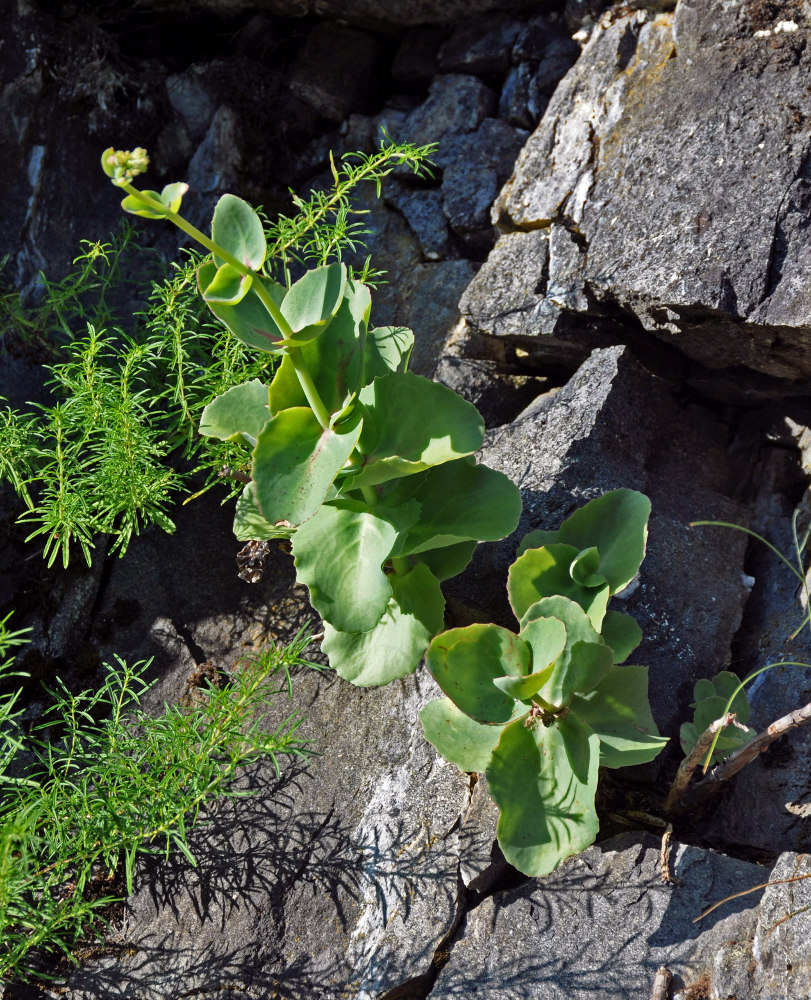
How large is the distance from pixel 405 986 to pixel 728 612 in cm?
131

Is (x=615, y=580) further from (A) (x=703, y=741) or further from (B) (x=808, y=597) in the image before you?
(B) (x=808, y=597)

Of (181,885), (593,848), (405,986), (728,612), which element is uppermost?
(728,612)

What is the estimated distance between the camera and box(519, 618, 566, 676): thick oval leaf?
1846 millimetres

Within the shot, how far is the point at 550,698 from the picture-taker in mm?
1896

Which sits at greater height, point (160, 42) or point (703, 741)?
point (160, 42)

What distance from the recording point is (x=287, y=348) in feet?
6.02

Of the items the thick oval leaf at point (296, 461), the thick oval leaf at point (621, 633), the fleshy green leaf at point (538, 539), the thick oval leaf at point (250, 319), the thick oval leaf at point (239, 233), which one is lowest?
the thick oval leaf at point (621, 633)

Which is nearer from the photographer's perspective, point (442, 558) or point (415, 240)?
point (442, 558)

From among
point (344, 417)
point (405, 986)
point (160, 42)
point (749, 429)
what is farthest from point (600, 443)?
point (160, 42)

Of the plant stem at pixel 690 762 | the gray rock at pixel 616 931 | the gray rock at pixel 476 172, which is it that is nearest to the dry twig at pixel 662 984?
the gray rock at pixel 616 931

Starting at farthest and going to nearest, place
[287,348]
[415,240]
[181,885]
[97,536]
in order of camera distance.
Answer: [415,240]
[97,536]
[181,885]
[287,348]

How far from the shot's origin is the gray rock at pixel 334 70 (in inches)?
134

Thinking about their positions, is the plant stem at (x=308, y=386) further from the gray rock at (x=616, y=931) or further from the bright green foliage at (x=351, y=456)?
the gray rock at (x=616, y=931)

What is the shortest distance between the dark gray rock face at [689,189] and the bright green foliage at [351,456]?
0.78 metres
